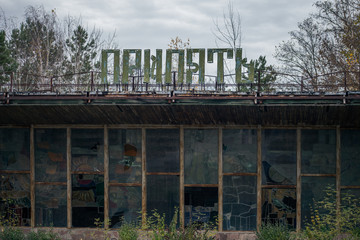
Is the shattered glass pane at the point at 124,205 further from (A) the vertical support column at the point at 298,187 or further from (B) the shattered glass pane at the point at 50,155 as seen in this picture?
(A) the vertical support column at the point at 298,187

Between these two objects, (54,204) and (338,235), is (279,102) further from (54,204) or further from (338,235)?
(54,204)

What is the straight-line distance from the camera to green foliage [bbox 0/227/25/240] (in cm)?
1196

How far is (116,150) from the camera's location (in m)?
13.3

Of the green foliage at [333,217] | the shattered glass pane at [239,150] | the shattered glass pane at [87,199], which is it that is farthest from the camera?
the shattered glass pane at [87,199]

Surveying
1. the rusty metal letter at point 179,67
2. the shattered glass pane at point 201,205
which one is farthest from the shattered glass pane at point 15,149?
the shattered glass pane at point 201,205

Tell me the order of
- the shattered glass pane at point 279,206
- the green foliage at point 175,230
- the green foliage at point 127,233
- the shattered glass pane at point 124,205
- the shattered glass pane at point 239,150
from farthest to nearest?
1. the shattered glass pane at point 124,205
2. the shattered glass pane at point 239,150
3. the shattered glass pane at point 279,206
4. the green foliage at point 127,233
5. the green foliage at point 175,230

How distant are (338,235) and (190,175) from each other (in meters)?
4.83

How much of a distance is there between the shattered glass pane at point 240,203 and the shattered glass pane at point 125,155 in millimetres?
2924

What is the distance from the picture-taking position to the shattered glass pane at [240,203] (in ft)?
42.0

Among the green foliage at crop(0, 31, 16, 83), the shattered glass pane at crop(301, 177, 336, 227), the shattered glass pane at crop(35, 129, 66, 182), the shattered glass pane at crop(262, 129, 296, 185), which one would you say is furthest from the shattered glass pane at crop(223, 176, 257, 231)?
the green foliage at crop(0, 31, 16, 83)

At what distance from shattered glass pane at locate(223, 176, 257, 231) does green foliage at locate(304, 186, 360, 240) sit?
174 cm

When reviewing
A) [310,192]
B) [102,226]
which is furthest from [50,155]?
[310,192]

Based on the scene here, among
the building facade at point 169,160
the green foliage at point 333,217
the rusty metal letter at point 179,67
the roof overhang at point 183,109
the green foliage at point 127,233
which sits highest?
the rusty metal letter at point 179,67

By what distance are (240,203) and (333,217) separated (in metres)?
2.86
